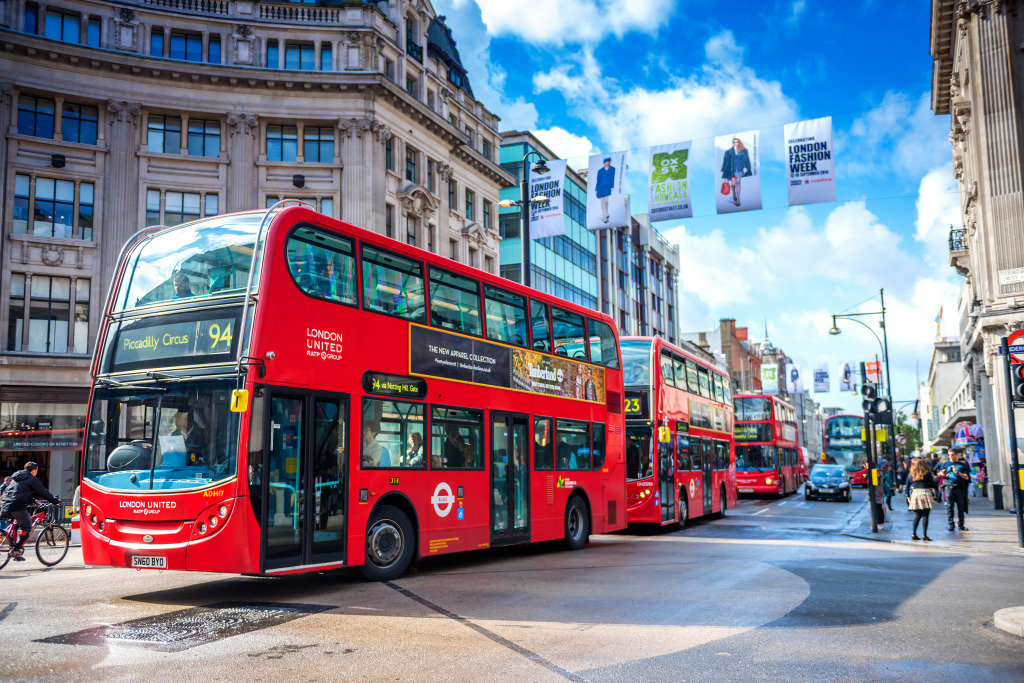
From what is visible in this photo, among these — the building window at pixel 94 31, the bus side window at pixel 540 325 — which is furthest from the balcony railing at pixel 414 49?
the bus side window at pixel 540 325

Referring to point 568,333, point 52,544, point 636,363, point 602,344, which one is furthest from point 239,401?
point 636,363

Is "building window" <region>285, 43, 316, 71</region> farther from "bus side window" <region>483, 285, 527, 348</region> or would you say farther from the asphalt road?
the asphalt road

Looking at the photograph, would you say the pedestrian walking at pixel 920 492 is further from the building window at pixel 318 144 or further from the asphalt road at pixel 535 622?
the building window at pixel 318 144

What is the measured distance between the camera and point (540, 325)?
1509cm

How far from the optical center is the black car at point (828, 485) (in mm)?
36188

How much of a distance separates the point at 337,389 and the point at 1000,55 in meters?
24.8

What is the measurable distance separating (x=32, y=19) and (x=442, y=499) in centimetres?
2878

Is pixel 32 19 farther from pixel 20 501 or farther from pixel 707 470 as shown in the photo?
pixel 707 470

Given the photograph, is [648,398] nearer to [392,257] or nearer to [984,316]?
[392,257]

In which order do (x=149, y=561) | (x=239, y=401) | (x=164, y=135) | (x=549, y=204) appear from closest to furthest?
(x=239, y=401), (x=149, y=561), (x=549, y=204), (x=164, y=135)

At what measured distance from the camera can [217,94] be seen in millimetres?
33781

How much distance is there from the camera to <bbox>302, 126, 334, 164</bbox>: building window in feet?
116

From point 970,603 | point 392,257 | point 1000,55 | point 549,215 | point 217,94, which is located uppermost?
point 217,94

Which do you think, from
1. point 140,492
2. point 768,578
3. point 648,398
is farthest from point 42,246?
point 768,578
